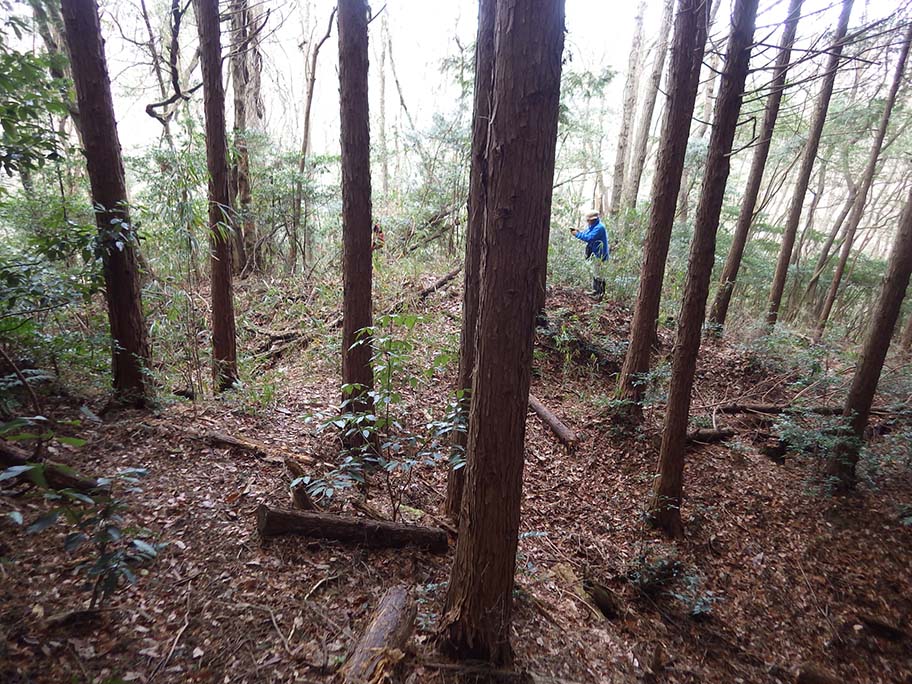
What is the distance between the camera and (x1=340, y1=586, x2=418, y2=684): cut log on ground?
2.58 m

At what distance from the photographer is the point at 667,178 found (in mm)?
6223

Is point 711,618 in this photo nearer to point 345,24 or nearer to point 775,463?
point 775,463

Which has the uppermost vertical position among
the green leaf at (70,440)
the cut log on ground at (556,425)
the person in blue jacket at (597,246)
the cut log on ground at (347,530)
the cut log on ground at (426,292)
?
the person in blue jacket at (597,246)

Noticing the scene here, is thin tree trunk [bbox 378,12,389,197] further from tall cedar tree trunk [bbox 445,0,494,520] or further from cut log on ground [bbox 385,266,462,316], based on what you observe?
tall cedar tree trunk [bbox 445,0,494,520]

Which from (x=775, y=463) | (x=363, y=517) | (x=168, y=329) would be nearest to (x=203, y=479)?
(x=363, y=517)

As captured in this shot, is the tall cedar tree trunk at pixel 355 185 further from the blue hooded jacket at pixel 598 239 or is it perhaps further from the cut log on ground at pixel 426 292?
the blue hooded jacket at pixel 598 239

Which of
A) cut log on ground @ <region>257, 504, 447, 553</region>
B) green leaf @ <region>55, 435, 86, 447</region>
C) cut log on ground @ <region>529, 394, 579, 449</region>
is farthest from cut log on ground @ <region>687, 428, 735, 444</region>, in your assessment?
green leaf @ <region>55, 435, 86, 447</region>

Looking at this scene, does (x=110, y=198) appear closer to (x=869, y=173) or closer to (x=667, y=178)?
(x=667, y=178)

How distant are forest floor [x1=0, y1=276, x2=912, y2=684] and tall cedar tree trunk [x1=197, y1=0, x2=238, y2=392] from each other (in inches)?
32.5

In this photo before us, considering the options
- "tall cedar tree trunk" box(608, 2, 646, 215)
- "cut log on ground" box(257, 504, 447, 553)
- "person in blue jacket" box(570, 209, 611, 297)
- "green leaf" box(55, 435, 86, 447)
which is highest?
"tall cedar tree trunk" box(608, 2, 646, 215)

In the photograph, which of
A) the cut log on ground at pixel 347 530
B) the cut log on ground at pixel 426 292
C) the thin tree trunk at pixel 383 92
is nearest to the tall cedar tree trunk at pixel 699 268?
the cut log on ground at pixel 347 530

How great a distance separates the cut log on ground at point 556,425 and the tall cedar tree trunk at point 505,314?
4265 mm

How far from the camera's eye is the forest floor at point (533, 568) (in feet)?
8.89

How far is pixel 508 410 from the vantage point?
2.53 meters
